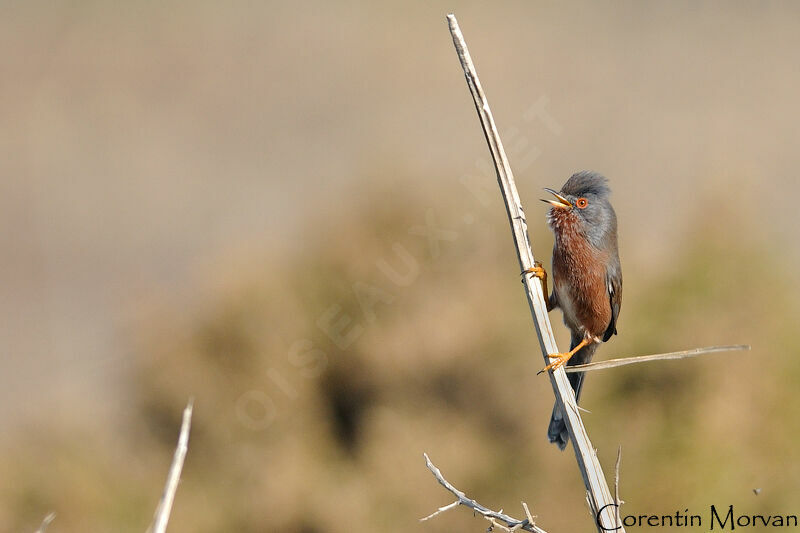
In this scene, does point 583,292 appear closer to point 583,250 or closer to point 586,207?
point 583,250

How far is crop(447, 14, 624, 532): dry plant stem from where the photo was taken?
138 cm

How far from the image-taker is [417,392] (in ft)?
14.6

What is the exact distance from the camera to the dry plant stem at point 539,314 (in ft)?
4.54

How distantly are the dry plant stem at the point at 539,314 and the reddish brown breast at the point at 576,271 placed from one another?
2.53 ft

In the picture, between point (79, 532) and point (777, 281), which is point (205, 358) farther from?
point (777, 281)

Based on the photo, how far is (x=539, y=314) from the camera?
154cm

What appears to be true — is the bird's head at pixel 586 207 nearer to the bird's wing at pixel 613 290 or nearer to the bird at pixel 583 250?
Answer: the bird at pixel 583 250

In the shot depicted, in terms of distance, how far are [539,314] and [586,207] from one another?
890 mm

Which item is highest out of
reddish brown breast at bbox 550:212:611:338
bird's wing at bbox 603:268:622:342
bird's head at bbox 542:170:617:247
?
bird's head at bbox 542:170:617:247

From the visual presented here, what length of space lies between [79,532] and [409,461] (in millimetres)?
1929

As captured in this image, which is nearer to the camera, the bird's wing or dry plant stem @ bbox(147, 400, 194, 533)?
dry plant stem @ bbox(147, 400, 194, 533)

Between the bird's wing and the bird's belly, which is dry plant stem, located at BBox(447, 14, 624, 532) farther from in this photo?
the bird's wing

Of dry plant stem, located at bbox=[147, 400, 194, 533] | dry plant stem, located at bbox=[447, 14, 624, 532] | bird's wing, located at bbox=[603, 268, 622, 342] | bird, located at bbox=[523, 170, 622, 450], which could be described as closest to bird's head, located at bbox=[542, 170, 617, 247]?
bird, located at bbox=[523, 170, 622, 450]

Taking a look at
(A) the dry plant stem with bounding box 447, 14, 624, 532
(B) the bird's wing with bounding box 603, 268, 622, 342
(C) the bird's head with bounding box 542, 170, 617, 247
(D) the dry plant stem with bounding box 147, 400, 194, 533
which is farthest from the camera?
(B) the bird's wing with bounding box 603, 268, 622, 342
